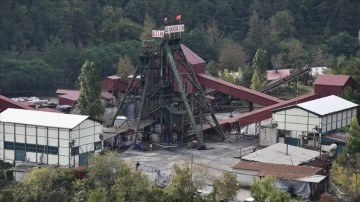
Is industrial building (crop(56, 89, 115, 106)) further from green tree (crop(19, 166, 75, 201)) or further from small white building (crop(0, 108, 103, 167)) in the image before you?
green tree (crop(19, 166, 75, 201))

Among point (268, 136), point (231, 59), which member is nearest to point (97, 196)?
point (268, 136)

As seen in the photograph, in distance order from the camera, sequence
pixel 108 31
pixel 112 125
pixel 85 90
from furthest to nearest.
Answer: pixel 108 31 < pixel 85 90 < pixel 112 125

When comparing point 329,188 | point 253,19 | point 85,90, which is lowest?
point 329,188

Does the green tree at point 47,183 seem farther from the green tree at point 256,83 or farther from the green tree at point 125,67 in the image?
the green tree at point 125,67

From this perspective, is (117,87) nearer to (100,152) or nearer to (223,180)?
(100,152)

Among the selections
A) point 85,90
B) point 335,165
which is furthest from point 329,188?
point 85,90
